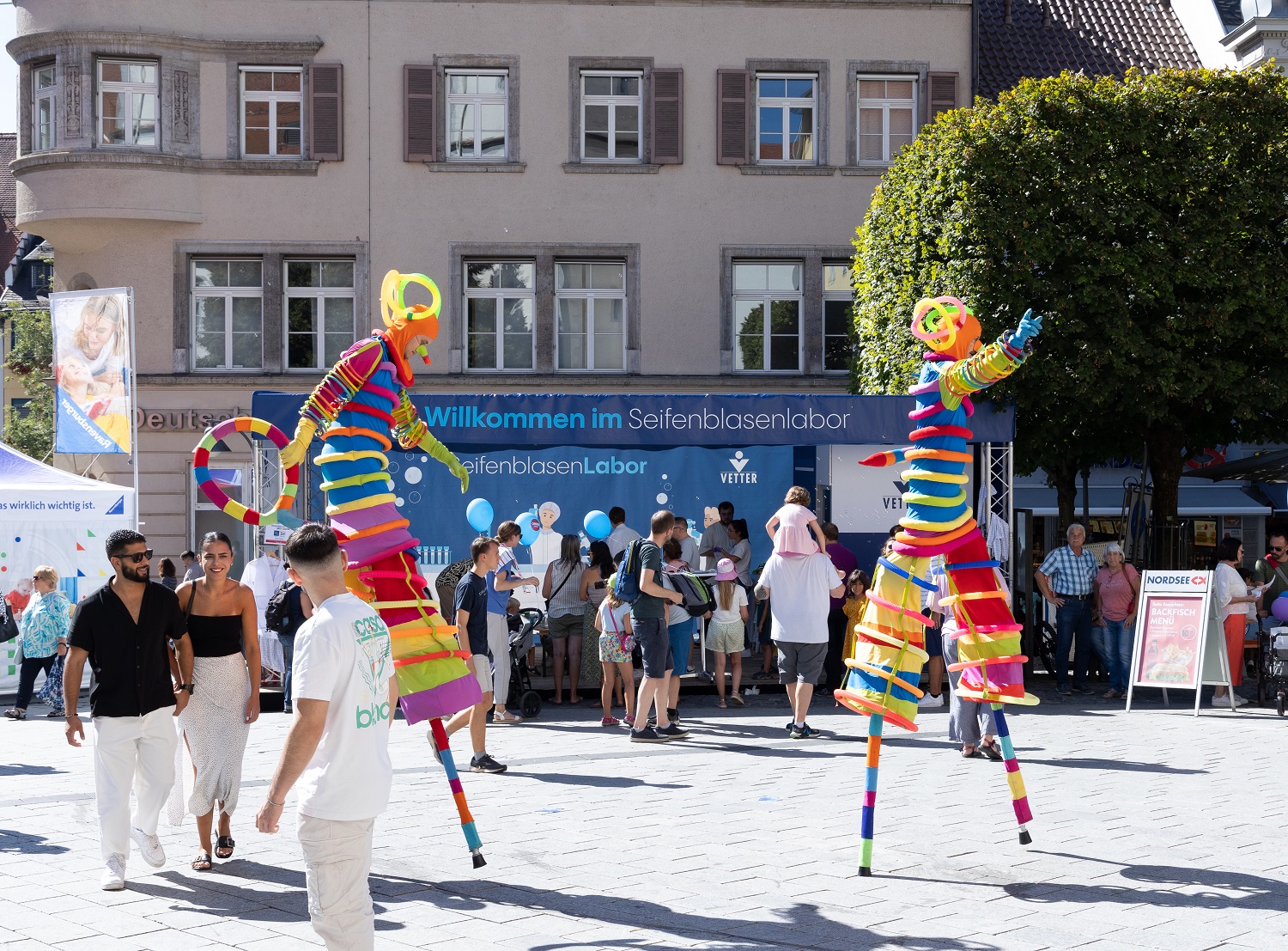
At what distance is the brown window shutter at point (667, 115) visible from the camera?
2489 centimetres

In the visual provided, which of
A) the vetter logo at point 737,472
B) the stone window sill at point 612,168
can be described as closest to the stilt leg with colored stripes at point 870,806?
the vetter logo at point 737,472

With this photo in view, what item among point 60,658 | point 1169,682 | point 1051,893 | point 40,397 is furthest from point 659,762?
point 40,397

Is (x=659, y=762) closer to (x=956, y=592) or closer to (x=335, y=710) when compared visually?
(x=956, y=592)

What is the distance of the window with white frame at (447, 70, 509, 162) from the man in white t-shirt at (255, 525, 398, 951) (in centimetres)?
2074

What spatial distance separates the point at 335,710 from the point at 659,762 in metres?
6.36

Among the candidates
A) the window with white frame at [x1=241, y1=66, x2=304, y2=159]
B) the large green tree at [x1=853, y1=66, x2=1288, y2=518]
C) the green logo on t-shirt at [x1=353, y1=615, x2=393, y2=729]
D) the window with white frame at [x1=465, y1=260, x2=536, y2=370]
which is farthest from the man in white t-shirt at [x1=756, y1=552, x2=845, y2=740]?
the window with white frame at [x1=241, y1=66, x2=304, y2=159]

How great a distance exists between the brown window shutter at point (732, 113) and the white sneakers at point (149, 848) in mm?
19288

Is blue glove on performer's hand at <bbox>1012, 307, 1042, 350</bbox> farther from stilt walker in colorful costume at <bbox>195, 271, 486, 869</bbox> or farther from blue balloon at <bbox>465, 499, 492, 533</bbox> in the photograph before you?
blue balloon at <bbox>465, 499, 492, 533</bbox>

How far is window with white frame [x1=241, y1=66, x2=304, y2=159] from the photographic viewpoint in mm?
24641

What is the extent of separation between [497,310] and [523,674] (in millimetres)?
11900

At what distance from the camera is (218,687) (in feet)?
25.2

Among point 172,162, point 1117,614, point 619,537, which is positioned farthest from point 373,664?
point 172,162

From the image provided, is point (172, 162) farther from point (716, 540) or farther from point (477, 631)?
point (477, 631)

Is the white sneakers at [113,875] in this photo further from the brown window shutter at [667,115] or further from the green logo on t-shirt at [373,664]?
the brown window shutter at [667,115]
